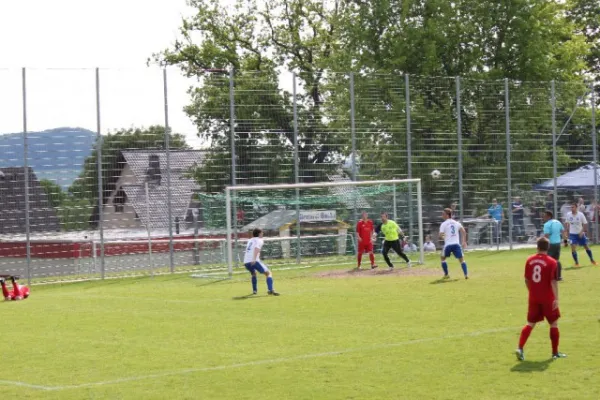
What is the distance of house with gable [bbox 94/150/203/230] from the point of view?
3341 centimetres

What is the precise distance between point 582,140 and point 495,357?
112 feet

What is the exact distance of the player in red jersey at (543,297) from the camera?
13734mm

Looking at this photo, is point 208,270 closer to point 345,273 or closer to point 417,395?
point 345,273

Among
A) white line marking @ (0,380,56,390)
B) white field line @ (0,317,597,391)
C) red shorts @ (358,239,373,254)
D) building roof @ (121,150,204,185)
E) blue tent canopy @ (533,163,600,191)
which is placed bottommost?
white line marking @ (0,380,56,390)

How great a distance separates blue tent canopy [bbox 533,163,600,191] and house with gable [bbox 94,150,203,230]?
57.2ft

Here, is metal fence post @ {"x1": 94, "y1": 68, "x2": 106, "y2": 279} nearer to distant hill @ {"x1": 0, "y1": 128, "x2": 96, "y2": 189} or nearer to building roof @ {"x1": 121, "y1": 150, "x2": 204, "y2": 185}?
distant hill @ {"x1": 0, "y1": 128, "x2": 96, "y2": 189}

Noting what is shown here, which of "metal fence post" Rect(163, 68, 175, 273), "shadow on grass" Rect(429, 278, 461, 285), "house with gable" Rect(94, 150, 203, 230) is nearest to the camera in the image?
"shadow on grass" Rect(429, 278, 461, 285)

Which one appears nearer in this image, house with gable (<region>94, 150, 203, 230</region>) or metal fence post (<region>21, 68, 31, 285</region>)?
metal fence post (<region>21, 68, 31, 285</region>)

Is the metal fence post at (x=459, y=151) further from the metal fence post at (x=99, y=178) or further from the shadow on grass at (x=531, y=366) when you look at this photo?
the shadow on grass at (x=531, y=366)

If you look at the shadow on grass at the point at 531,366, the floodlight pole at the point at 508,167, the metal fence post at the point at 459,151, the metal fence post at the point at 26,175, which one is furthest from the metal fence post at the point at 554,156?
the shadow on grass at the point at 531,366

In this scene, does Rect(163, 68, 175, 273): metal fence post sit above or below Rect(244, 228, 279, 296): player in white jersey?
above

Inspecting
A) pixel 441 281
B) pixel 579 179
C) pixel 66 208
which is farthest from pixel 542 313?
pixel 579 179

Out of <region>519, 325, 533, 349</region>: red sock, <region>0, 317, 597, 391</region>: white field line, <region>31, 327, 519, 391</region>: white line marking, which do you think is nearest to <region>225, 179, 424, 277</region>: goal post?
<region>0, 317, 597, 391</region>: white field line

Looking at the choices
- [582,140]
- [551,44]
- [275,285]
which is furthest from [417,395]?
[551,44]
